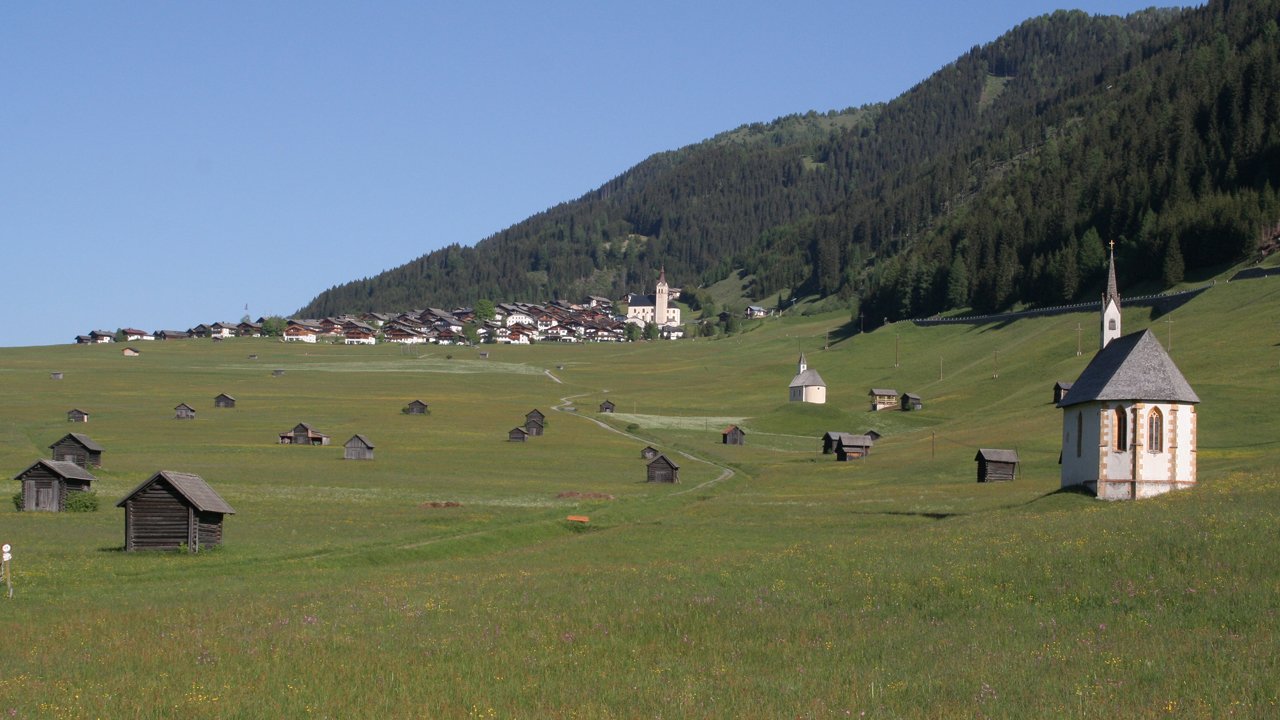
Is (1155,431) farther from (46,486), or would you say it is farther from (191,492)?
(46,486)

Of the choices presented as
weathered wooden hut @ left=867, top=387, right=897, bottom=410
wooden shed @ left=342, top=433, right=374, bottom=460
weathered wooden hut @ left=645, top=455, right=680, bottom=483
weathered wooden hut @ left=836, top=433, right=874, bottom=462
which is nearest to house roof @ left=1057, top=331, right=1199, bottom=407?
weathered wooden hut @ left=645, top=455, right=680, bottom=483

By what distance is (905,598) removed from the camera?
2881 centimetres

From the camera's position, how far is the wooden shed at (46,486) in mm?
61250

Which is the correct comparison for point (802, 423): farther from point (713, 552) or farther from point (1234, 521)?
point (1234, 521)

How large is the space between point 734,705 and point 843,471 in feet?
229

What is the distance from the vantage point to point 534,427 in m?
116

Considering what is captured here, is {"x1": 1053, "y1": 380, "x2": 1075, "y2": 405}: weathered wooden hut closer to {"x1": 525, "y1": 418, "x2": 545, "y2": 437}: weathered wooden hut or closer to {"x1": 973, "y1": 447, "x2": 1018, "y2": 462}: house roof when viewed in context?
{"x1": 973, "y1": 447, "x2": 1018, "y2": 462}: house roof

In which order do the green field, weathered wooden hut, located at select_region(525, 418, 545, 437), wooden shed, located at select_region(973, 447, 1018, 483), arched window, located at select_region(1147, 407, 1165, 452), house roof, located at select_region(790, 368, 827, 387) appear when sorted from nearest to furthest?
the green field → arched window, located at select_region(1147, 407, 1165, 452) → wooden shed, located at select_region(973, 447, 1018, 483) → weathered wooden hut, located at select_region(525, 418, 545, 437) → house roof, located at select_region(790, 368, 827, 387)

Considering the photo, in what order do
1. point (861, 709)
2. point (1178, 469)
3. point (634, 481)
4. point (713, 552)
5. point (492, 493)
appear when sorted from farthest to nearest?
point (634, 481), point (492, 493), point (1178, 469), point (713, 552), point (861, 709)

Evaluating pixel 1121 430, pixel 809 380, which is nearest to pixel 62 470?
pixel 1121 430

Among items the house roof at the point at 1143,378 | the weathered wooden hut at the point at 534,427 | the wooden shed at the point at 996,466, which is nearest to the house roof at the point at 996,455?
the wooden shed at the point at 996,466

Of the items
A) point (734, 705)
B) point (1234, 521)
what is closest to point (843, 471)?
point (1234, 521)

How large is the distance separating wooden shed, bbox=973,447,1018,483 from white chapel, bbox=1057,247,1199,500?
13.6 m

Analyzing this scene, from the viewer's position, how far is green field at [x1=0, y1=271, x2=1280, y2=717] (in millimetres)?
19625
